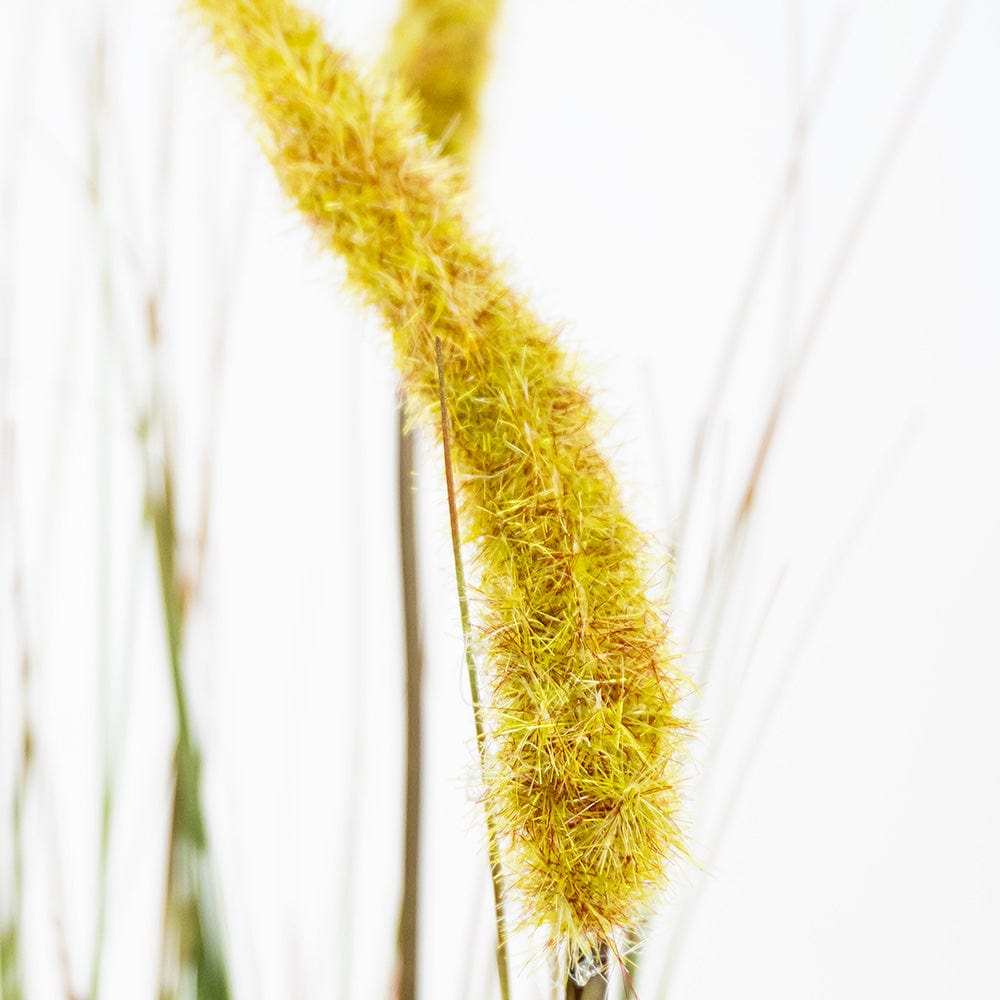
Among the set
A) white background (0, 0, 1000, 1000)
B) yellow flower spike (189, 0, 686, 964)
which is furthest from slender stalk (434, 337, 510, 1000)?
white background (0, 0, 1000, 1000)

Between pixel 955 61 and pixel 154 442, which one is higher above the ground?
pixel 955 61

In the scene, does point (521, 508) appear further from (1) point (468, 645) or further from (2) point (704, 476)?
(2) point (704, 476)

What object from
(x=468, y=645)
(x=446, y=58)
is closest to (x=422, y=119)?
(x=446, y=58)

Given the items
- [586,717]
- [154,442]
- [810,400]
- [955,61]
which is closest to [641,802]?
[586,717]

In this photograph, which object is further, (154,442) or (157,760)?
(157,760)

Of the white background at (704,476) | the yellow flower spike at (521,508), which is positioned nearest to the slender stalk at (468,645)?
the yellow flower spike at (521,508)

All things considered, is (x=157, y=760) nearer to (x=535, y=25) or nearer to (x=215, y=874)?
(x=215, y=874)

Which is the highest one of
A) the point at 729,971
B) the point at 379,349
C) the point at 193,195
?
the point at 193,195
